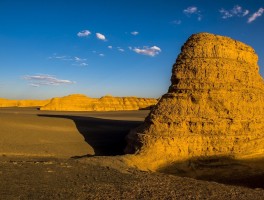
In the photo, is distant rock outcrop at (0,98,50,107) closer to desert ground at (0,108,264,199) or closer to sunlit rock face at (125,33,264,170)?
desert ground at (0,108,264,199)

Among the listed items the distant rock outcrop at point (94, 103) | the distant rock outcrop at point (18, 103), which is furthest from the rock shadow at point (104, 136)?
the distant rock outcrop at point (18, 103)

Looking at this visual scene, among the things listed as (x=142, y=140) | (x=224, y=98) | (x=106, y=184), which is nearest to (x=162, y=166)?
(x=142, y=140)

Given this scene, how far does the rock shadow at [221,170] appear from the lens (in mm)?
13617

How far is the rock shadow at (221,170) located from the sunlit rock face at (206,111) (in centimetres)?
32

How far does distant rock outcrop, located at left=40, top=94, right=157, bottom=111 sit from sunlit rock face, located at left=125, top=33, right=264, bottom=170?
2256 inches

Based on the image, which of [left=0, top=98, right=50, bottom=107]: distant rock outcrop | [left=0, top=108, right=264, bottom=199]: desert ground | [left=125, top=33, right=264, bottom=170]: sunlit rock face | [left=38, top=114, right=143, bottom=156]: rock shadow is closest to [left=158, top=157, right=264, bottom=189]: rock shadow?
[left=0, top=108, right=264, bottom=199]: desert ground

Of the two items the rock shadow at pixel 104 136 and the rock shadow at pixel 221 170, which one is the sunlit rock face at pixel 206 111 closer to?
the rock shadow at pixel 221 170

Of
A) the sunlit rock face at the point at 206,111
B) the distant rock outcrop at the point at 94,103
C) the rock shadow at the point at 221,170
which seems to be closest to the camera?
the rock shadow at the point at 221,170

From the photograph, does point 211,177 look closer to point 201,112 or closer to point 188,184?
point 201,112

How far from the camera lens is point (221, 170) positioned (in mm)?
14477

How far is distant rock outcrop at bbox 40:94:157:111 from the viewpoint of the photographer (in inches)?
2891

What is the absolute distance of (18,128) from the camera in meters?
22.5

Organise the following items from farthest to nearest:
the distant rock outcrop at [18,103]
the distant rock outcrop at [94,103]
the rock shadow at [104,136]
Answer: the distant rock outcrop at [18,103] < the distant rock outcrop at [94,103] < the rock shadow at [104,136]

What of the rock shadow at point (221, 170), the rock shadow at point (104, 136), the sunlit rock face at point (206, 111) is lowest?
the rock shadow at point (221, 170)
